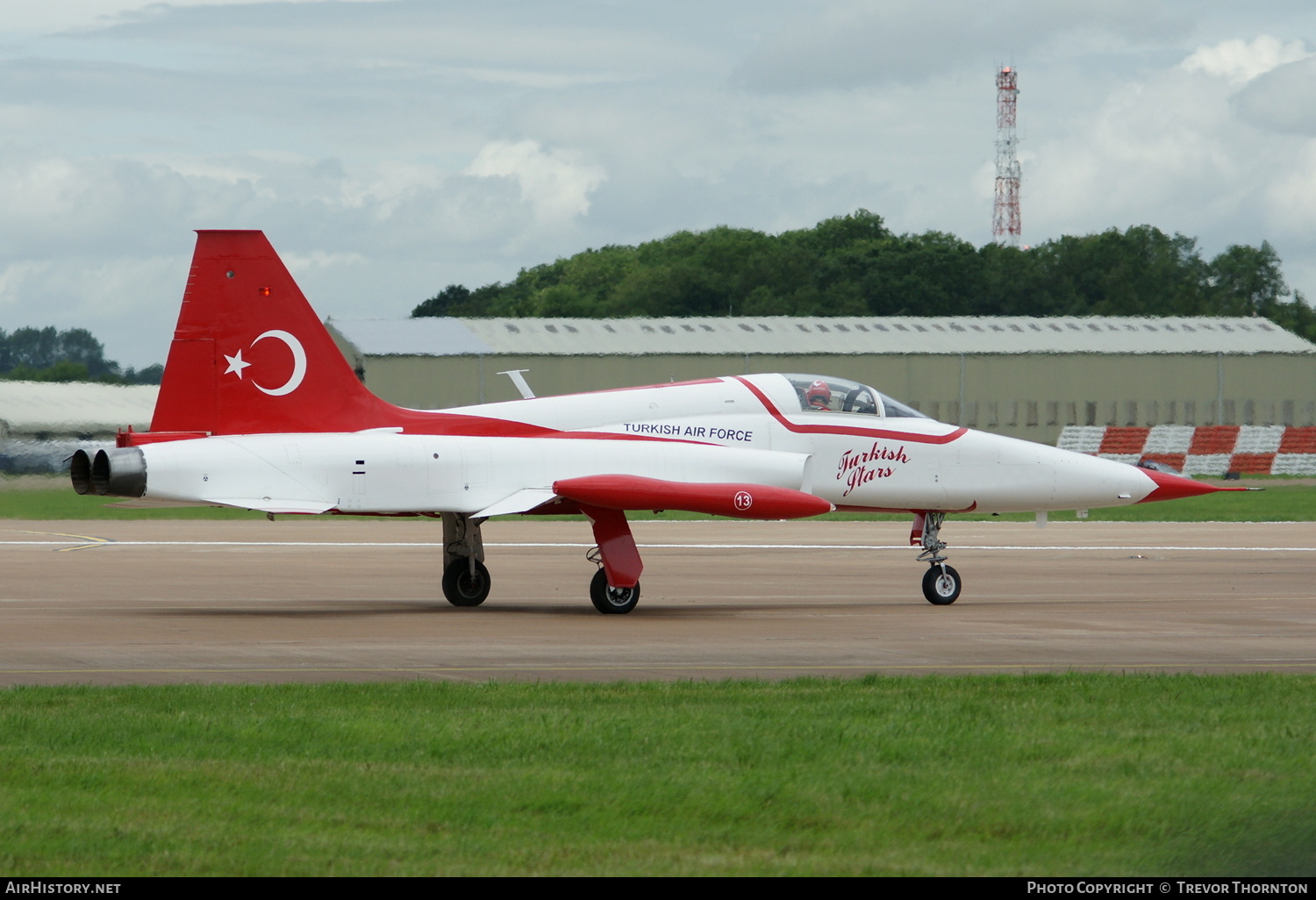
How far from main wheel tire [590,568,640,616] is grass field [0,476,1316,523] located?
25937 millimetres

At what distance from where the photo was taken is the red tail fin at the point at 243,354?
1894 centimetres

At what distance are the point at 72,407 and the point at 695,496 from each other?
57518 mm

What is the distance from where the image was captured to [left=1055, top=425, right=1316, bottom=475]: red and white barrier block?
2391 inches

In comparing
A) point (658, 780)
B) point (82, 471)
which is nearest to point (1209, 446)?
point (82, 471)

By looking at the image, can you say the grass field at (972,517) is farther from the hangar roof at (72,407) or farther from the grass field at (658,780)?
the grass field at (658,780)

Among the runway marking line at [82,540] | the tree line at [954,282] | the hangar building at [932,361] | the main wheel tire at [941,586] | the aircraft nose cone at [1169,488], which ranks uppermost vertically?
the tree line at [954,282]

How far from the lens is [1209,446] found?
63.7m

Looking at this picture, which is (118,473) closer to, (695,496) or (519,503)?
(519,503)

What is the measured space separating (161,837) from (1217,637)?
1228cm

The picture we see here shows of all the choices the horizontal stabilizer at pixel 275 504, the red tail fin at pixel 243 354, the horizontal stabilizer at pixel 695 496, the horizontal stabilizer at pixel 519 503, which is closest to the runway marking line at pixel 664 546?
the horizontal stabilizer at pixel 519 503

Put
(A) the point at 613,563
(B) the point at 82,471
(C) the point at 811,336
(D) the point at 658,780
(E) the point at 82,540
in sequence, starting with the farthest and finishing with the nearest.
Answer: (C) the point at 811,336 → (E) the point at 82,540 → (A) the point at 613,563 → (B) the point at 82,471 → (D) the point at 658,780

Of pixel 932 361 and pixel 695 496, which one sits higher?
pixel 932 361

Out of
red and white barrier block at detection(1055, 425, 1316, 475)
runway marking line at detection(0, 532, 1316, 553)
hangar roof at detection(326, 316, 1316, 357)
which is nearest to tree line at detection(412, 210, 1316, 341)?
hangar roof at detection(326, 316, 1316, 357)

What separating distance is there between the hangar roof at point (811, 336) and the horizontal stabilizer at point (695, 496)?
1905 inches
